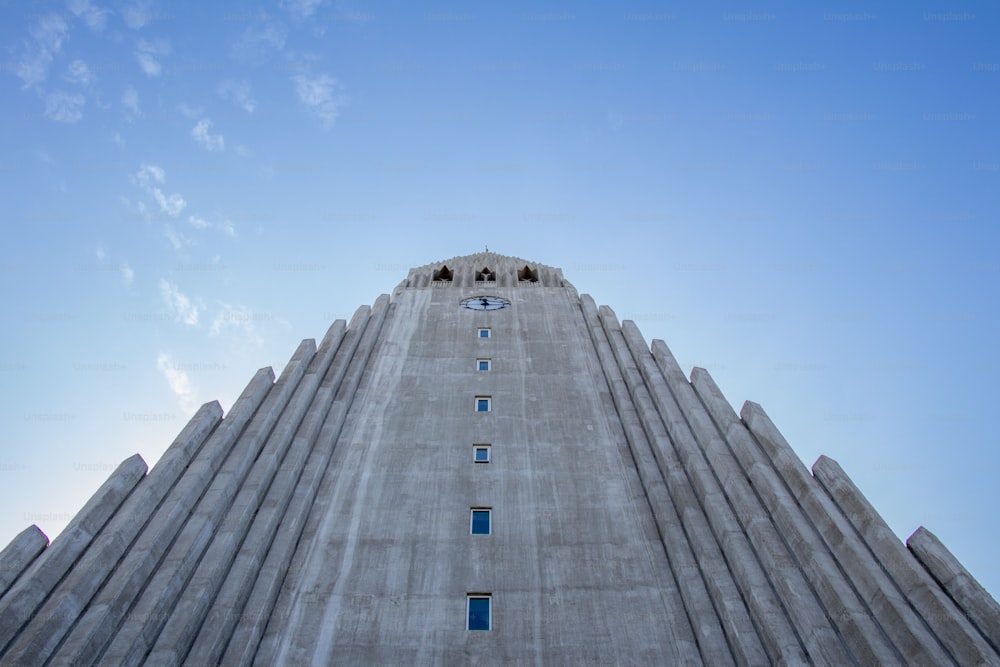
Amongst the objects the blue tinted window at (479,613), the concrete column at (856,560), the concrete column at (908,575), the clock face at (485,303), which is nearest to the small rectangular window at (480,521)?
the blue tinted window at (479,613)

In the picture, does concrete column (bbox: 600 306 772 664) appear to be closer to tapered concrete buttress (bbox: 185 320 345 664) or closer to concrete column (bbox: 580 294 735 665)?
concrete column (bbox: 580 294 735 665)

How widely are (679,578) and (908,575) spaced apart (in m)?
5.34

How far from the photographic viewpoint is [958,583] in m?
16.2

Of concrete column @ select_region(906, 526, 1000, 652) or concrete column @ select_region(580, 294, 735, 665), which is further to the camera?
concrete column @ select_region(580, 294, 735, 665)

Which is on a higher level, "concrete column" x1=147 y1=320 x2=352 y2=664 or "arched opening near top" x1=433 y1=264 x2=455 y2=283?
"arched opening near top" x1=433 y1=264 x2=455 y2=283

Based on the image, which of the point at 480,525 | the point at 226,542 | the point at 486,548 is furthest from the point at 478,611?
the point at 226,542

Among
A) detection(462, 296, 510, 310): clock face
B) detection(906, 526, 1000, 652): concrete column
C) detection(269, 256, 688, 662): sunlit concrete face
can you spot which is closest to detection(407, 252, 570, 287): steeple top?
detection(462, 296, 510, 310): clock face

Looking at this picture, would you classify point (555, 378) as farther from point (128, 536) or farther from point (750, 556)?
point (128, 536)

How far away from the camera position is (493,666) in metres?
17.3

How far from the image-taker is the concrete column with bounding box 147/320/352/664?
54.2 ft

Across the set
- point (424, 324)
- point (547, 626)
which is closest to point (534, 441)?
point (547, 626)

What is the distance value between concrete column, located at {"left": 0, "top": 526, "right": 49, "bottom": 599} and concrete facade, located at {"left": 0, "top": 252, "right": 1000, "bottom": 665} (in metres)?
0.05

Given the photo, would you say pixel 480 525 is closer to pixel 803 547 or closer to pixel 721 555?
pixel 721 555

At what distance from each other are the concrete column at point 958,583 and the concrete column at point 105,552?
726 inches
